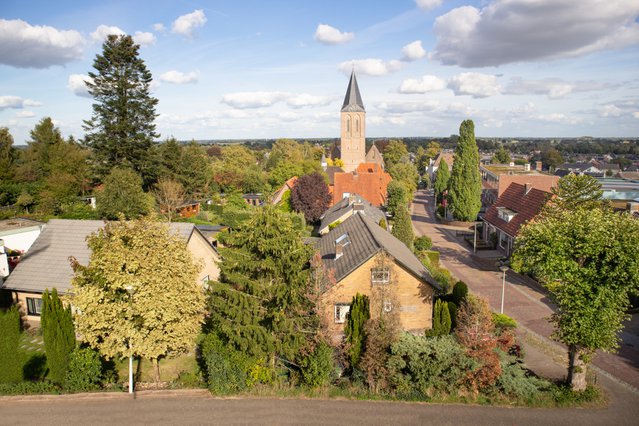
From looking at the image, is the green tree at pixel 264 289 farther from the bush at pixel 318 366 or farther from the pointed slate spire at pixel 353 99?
the pointed slate spire at pixel 353 99

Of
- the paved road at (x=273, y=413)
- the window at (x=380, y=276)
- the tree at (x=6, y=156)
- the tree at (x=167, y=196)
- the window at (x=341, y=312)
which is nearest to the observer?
the paved road at (x=273, y=413)

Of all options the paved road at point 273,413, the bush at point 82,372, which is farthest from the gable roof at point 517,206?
the bush at point 82,372

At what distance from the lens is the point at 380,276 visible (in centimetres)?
2183

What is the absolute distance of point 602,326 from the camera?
53.9 feet

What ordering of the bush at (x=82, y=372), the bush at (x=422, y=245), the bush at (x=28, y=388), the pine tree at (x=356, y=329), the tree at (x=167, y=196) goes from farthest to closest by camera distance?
the tree at (x=167, y=196) < the bush at (x=422, y=245) < the pine tree at (x=356, y=329) < the bush at (x=82, y=372) < the bush at (x=28, y=388)

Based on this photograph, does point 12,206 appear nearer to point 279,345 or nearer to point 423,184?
point 279,345

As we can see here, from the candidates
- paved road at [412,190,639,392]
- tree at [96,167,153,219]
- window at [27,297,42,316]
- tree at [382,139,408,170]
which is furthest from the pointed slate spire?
window at [27,297,42,316]

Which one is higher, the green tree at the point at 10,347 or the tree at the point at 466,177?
the tree at the point at 466,177

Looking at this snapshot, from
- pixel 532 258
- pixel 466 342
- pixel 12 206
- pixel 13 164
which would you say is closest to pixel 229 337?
pixel 466 342

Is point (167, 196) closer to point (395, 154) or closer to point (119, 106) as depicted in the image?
point (119, 106)

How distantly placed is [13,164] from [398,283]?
63.8 metres

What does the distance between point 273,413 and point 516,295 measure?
20527 millimetres

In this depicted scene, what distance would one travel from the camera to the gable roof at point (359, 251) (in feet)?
71.8

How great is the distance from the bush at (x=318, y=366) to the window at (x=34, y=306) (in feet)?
52.4
